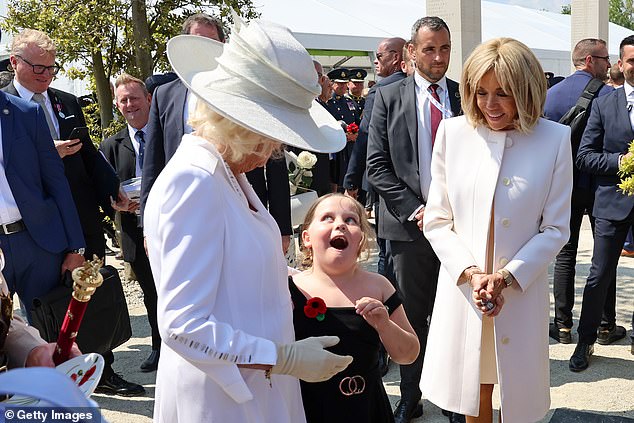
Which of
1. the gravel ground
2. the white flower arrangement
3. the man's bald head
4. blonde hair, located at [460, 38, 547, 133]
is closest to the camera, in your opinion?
blonde hair, located at [460, 38, 547, 133]

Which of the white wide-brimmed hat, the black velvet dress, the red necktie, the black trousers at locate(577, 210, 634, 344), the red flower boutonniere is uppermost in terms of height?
the white wide-brimmed hat

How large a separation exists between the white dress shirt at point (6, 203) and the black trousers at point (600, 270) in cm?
349

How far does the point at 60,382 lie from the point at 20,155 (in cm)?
341

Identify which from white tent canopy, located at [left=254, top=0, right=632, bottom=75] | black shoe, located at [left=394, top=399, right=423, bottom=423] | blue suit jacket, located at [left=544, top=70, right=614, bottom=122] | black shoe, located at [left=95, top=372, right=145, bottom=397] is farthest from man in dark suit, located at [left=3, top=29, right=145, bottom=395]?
white tent canopy, located at [left=254, top=0, right=632, bottom=75]

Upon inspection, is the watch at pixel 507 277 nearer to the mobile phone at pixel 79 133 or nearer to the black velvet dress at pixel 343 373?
the black velvet dress at pixel 343 373

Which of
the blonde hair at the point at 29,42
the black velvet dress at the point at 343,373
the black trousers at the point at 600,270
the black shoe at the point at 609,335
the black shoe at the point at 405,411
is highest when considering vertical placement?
the blonde hair at the point at 29,42

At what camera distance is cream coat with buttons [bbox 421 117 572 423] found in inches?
126

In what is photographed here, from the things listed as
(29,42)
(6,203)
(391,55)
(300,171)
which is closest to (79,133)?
(29,42)

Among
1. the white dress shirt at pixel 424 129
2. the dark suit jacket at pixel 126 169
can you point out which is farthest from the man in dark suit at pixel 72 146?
the white dress shirt at pixel 424 129

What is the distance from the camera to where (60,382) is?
0.98m

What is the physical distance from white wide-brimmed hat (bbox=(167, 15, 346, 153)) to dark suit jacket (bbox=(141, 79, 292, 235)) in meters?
2.18

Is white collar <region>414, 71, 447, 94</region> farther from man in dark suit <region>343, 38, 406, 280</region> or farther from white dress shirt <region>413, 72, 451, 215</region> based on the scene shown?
man in dark suit <region>343, 38, 406, 280</region>

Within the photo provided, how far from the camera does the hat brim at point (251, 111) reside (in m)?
1.87

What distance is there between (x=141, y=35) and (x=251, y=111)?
7.46m
